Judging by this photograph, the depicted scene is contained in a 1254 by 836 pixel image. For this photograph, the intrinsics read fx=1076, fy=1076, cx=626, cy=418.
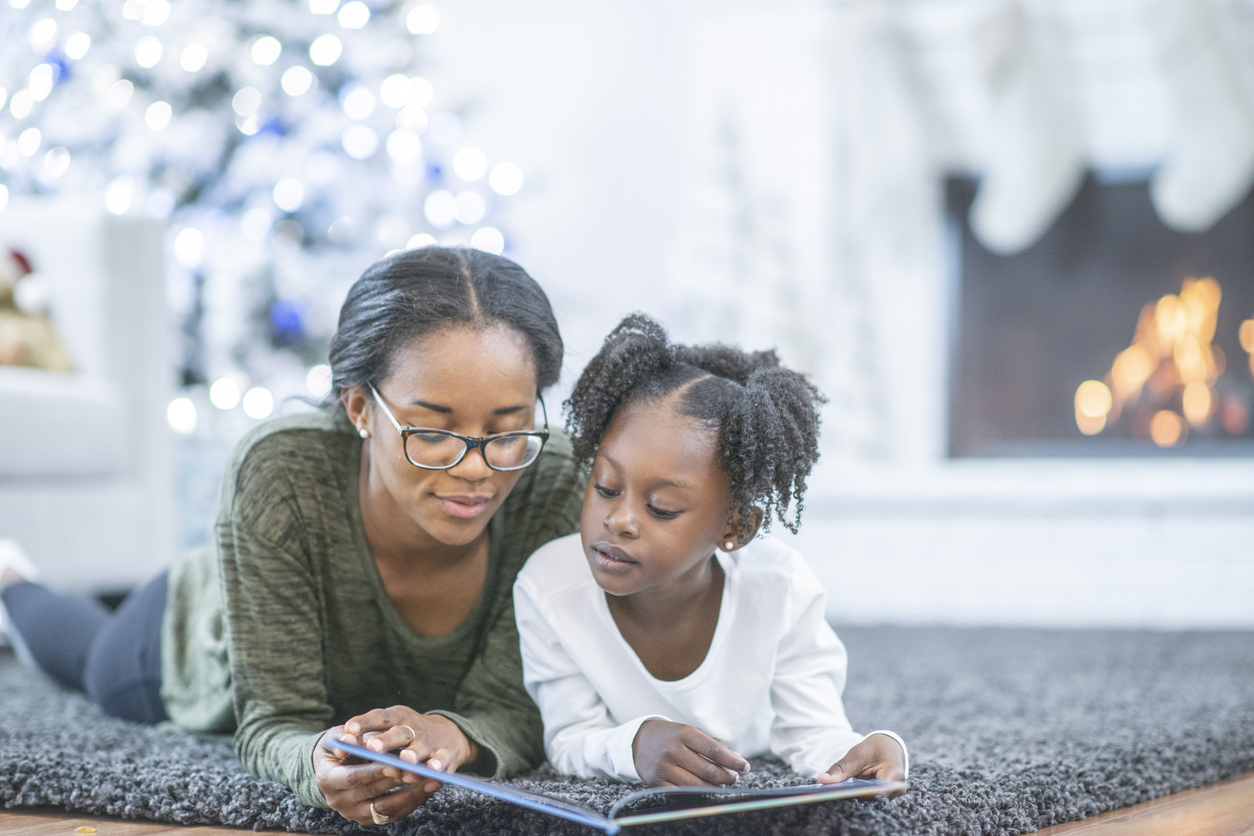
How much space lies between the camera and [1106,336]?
285 cm

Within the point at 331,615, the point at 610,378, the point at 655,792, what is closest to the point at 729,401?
the point at 610,378

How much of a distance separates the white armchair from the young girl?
1.10 meters

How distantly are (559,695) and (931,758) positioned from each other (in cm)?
37

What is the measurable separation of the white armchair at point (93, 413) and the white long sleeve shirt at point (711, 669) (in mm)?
1103

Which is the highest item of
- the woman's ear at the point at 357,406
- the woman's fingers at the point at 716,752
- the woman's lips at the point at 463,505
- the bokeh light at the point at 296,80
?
the bokeh light at the point at 296,80

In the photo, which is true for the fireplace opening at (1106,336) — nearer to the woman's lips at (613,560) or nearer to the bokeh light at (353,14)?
the bokeh light at (353,14)

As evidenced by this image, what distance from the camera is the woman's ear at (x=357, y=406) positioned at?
3.30ft

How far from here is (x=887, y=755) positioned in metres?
0.83

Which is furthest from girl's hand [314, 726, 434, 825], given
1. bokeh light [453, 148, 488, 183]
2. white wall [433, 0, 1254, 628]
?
bokeh light [453, 148, 488, 183]

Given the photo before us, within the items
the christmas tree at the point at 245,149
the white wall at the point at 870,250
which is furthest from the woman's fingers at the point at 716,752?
the christmas tree at the point at 245,149

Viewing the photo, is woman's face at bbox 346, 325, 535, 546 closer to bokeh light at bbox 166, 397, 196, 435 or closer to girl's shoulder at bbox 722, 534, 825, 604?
girl's shoulder at bbox 722, 534, 825, 604

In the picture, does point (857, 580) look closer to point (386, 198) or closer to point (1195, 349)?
point (1195, 349)

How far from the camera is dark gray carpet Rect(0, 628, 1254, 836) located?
847 mm

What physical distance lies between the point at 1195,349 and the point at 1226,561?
2.03ft
